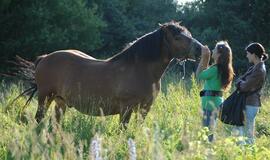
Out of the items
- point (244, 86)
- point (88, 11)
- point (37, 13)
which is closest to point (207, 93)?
point (244, 86)

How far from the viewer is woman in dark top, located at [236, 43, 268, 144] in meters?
6.33

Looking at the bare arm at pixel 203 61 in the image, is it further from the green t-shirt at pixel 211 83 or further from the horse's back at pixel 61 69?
the horse's back at pixel 61 69

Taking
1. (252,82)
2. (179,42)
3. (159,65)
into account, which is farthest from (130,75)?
(252,82)

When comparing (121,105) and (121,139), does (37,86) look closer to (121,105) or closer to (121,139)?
(121,105)

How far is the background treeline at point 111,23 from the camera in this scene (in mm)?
17297

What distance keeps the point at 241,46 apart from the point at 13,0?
8.68 meters

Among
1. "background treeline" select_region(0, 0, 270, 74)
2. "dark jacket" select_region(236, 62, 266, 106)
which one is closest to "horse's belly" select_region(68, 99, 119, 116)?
"dark jacket" select_region(236, 62, 266, 106)

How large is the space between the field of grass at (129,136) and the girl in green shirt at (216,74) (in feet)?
0.91

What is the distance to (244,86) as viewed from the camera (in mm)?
6340

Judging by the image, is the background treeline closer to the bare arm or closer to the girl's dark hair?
the bare arm

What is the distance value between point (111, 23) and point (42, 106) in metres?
15.1

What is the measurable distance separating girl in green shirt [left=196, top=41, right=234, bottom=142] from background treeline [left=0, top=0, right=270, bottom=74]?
36.6 ft

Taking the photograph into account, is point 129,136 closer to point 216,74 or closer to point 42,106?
point 216,74

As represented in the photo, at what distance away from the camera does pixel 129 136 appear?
6023 mm
